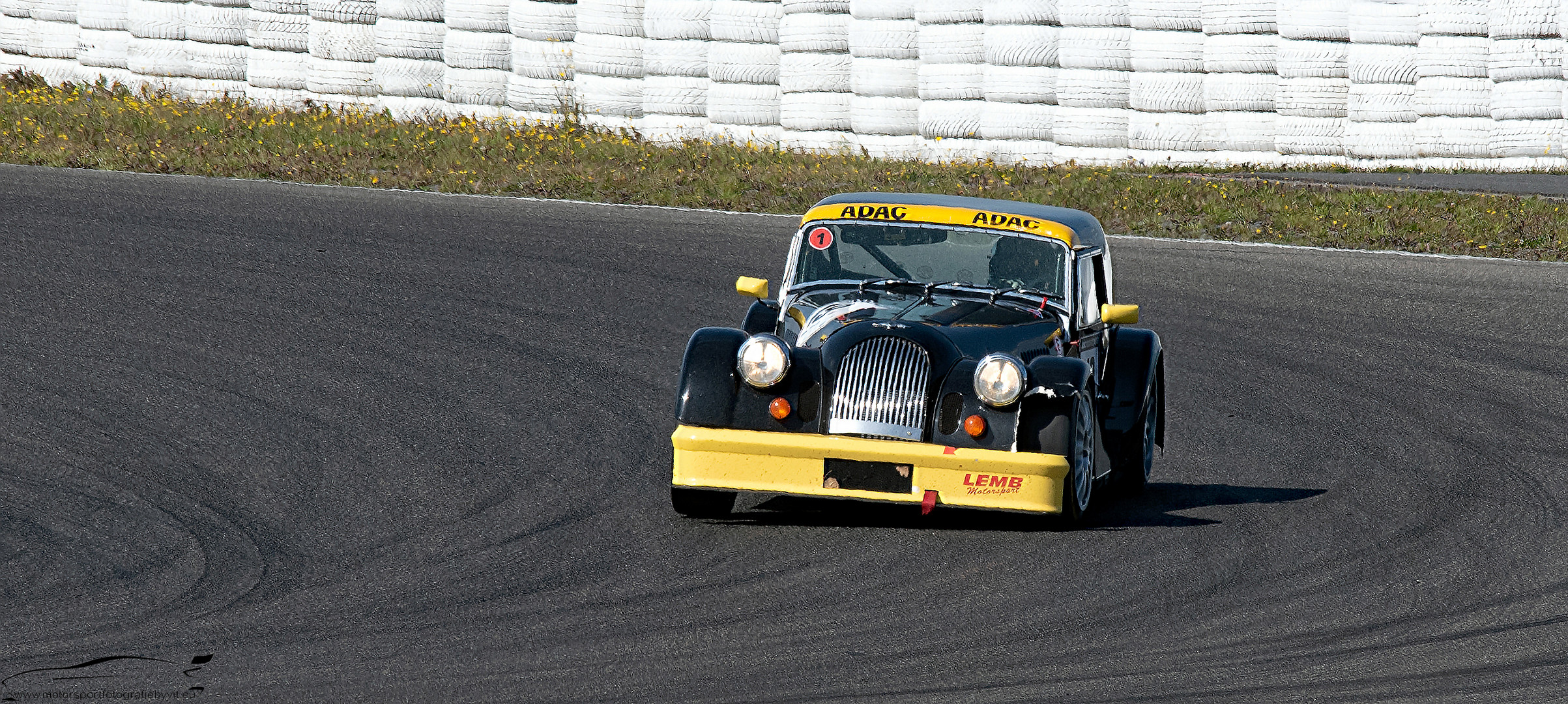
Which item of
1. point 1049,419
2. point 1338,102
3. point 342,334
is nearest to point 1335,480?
point 1049,419

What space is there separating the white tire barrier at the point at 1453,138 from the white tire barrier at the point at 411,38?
930 cm

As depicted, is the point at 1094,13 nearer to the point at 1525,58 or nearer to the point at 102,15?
the point at 1525,58

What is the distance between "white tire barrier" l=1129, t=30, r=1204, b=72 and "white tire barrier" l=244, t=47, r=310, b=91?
8.34m

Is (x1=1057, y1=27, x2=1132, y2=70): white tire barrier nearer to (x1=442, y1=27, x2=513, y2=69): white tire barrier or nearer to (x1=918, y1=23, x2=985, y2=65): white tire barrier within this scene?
(x1=918, y1=23, x2=985, y2=65): white tire barrier

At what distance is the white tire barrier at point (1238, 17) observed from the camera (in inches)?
614

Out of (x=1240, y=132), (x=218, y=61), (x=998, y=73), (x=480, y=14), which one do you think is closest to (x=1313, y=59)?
(x=1240, y=132)

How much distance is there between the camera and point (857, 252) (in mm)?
7836

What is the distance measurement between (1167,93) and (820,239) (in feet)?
29.6

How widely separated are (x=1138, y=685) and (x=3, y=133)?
15.3 meters

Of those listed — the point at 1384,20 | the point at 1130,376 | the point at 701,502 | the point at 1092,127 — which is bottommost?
the point at 701,502

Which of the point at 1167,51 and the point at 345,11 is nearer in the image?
the point at 1167,51

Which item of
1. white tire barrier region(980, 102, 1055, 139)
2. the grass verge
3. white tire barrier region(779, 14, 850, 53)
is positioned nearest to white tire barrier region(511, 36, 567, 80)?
the grass verge

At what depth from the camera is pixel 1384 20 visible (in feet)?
51.2

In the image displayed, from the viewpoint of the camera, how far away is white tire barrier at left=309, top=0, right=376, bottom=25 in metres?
17.8
